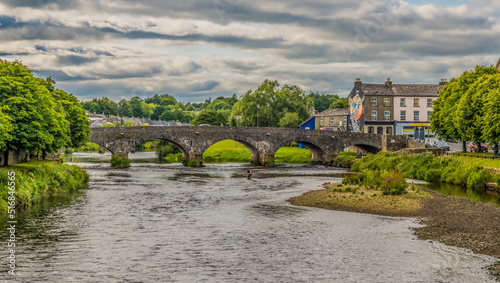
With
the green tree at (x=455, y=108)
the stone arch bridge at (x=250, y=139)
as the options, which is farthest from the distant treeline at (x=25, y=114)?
the green tree at (x=455, y=108)

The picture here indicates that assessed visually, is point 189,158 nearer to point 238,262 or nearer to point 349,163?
point 349,163

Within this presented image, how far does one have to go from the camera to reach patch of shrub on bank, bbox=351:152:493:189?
5144 centimetres

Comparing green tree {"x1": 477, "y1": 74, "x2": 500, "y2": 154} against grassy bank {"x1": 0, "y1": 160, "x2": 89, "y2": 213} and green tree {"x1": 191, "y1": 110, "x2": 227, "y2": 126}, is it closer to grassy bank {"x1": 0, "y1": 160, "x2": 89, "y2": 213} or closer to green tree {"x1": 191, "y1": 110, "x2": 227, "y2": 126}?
grassy bank {"x1": 0, "y1": 160, "x2": 89, "y2": 213}

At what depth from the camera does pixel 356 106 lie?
367ft

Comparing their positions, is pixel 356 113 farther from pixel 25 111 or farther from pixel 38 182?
pixel 38 182

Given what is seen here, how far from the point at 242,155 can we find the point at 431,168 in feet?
165

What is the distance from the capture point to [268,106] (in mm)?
120312

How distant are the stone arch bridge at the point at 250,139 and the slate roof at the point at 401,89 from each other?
14.0 meters

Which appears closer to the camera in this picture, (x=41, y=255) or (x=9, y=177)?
(x=41, y=255)

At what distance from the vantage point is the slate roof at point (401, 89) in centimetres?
10831

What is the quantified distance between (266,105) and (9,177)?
8639 cm

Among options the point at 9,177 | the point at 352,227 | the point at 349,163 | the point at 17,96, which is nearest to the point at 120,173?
the point at 17,96

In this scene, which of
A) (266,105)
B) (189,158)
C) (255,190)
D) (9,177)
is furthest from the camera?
(266,105)

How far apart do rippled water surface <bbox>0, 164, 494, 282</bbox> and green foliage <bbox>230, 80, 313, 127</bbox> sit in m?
76.4
